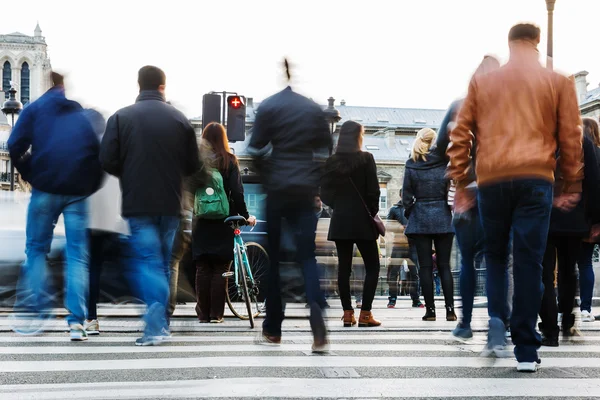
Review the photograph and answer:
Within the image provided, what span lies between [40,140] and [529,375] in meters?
3.98

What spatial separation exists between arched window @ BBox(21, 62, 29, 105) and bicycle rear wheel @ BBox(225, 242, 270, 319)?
114160 millimetres

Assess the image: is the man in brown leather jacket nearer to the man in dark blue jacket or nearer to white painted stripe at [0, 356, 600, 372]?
white painted stripe at [0, 356, 600, 372]

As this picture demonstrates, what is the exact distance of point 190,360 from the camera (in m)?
5.34

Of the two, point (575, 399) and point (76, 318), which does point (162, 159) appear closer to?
point (76, 318)

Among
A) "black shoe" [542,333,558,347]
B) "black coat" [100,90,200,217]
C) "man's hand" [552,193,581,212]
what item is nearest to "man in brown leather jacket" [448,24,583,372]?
"man's hand" [552,193,581,212]

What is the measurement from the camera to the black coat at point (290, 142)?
585 centimetres

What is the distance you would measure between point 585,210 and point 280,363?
9.79 feet

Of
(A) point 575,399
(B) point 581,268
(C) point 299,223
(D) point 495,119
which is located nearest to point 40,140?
(C) point 299,223

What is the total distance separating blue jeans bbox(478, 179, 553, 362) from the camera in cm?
491

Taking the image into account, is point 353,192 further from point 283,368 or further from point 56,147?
point 283,368

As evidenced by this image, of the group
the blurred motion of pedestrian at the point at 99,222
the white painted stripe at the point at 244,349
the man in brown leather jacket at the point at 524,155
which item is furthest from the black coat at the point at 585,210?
the blurred motion of pedestrian at the point at 99,222

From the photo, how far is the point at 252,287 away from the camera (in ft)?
28.6

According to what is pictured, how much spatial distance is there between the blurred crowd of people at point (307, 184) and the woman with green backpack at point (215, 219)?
42 millimetres

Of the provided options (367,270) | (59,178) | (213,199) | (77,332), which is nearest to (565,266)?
(367,270)
